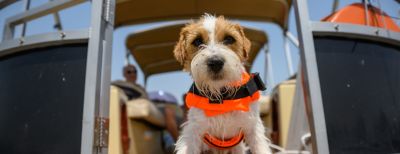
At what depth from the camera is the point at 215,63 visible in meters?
2.18

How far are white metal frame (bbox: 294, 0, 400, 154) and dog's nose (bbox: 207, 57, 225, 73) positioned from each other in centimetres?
52

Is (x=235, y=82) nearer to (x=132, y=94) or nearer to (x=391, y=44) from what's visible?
(x=391, y=44)

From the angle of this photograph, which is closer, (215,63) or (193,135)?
(215,63)

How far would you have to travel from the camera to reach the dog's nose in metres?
2.17

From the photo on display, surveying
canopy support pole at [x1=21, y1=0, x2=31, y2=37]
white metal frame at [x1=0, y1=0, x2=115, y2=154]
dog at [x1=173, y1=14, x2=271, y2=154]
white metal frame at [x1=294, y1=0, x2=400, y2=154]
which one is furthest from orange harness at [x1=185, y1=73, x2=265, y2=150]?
canopy support pole at [x1=21, y1=0, x2=31, y2=37]

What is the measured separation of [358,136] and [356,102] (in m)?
0.20

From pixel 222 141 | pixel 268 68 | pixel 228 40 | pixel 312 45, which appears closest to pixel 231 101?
pixel 222 141

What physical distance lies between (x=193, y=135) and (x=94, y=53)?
77 cm

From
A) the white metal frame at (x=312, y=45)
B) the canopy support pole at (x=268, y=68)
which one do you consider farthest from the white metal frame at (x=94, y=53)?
the canopy support pole at (x=268, y=68)

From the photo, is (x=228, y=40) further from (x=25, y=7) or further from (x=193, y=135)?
(x=25, y=7)

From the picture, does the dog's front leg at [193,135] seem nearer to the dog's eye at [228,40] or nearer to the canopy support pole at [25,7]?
the dog's eye at [228,40]

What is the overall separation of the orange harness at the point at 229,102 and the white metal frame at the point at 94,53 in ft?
1.80

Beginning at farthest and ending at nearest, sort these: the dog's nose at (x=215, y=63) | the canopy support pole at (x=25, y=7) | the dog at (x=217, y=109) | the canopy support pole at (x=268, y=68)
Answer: the canopy support pole at (x=268, y=68) → the canopy support pole at (x=25, y=7) → the dog at (x=217, y=109) → the dog's nose at (x=215, y=63)

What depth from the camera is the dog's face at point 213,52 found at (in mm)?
2189
